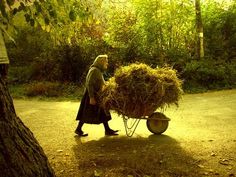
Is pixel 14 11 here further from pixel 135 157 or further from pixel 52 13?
pixel 135 157

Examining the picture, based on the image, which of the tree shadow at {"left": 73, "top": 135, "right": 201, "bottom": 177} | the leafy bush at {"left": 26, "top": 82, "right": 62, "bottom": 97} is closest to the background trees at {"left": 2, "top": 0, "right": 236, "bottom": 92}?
the leafy bush at {"left": 26, "top": 82, "right": 62, "bottom": 97}

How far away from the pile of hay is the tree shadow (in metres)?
0.65

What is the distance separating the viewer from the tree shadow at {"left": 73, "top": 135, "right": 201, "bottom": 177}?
21.1 feet

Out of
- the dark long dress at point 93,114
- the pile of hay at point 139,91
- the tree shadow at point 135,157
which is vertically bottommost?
the tree shadow at point 135,157

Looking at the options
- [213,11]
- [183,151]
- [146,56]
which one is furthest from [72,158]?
[213,11]

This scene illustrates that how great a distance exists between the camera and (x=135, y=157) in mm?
7277

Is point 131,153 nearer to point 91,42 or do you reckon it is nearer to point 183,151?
point 183,151

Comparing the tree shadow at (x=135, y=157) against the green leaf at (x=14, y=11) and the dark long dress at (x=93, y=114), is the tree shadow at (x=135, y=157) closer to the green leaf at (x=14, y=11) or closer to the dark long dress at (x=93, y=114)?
the dark long dress at (x=93, y=114)

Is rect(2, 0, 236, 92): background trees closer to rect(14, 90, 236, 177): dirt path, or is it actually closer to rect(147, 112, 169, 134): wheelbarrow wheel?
rect(14, 90, 236, 177): dirt path

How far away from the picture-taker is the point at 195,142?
8.40 meters

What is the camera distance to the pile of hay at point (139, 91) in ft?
26.9

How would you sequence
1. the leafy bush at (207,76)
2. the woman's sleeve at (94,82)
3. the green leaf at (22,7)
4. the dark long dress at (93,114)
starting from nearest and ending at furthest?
the green leaf at (22,7) → the woman's sleeve at (94,82) → the dark long dress at (93,114) → the leafy bush at (207,76)

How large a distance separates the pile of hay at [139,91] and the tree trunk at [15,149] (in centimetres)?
420

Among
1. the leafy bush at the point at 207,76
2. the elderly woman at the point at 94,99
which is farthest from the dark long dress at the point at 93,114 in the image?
the leafy bush at the point at 207,76
